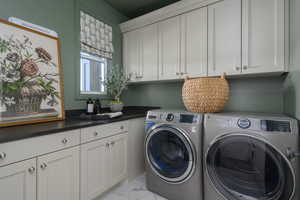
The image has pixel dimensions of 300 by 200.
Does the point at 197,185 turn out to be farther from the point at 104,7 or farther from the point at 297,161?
the point at 104,7

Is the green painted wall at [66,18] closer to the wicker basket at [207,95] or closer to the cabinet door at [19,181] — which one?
the cabinet door at [19,181]

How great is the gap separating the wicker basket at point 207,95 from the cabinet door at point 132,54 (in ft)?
3.53

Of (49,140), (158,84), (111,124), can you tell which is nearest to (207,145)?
(111,124)

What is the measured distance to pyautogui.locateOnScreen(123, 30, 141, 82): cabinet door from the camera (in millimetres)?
2369

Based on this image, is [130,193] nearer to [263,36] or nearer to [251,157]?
[251,157]

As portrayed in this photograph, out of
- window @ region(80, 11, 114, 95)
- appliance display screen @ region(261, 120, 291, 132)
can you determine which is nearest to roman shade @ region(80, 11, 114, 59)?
window @ region(80, 11, 114, 95)

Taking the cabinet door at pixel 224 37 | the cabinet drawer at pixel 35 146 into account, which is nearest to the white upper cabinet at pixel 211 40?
the cabinet door at pixel 224 37

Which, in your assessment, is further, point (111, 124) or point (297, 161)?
point (111, 124)

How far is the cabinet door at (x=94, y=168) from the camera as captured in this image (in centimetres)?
130

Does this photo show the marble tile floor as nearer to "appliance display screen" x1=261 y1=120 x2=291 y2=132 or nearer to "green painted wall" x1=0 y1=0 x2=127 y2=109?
"green painted wall" x1=0 y1=0 x2=127 y2=109

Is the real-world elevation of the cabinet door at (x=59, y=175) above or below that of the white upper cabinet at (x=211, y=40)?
below

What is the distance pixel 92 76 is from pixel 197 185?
6.12 feet

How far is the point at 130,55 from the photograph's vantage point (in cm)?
246

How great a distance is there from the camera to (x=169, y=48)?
208 cm
